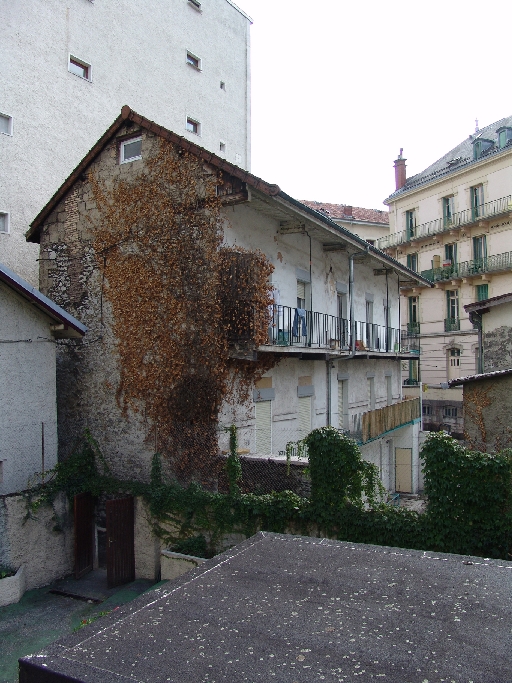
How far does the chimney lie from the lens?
39.5 metres

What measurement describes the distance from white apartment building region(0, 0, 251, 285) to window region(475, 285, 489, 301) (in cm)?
1681

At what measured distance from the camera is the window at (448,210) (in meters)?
34.4

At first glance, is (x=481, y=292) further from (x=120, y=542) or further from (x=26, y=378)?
(x=26, y=378)

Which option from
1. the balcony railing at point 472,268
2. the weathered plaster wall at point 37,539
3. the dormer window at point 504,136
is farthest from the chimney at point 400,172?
the weathered plaster wall at point 37,539

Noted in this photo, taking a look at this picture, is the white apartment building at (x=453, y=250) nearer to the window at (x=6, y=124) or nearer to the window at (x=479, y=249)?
the window at (x=479, y=249)

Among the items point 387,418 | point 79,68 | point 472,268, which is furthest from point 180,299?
point 472,268

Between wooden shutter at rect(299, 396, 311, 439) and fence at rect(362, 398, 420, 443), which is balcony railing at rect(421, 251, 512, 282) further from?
wooden shutter at rect(299, 396, 311, 439)

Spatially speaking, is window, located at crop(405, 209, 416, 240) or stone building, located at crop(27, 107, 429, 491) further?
window, located at crop(405, 209, 416, 240)

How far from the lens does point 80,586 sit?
12.3 meters

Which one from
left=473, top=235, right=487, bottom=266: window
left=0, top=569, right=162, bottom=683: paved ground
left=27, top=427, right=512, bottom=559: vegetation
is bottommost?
left=0, top=569, right=162, bottom=683: paved ground

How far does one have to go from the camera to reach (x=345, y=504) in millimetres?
9773


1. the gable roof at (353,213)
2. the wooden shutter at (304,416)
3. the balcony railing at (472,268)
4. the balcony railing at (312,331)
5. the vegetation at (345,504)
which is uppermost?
the gable roof at (353,213)

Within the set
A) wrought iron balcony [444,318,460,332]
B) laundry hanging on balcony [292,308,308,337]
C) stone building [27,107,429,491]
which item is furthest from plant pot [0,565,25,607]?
wrought iron balcony [444,318,460,332]

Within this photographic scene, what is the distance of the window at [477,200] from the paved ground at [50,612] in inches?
1131
